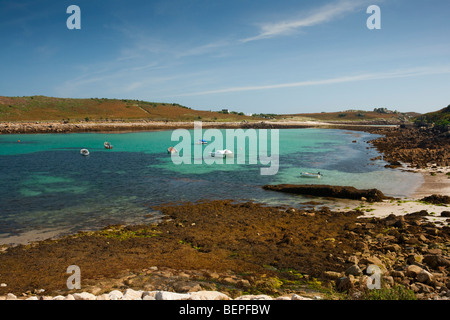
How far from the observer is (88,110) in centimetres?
12656

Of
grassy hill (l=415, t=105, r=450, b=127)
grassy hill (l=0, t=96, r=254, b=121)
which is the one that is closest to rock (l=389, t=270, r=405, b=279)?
grassy hill (l=415, t=105, r=450, b=127)

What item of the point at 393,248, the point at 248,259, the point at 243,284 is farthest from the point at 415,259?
the point at 243,284

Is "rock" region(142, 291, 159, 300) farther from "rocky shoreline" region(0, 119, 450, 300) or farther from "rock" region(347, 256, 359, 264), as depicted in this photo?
"rock" region(347, 256, 359, 264)

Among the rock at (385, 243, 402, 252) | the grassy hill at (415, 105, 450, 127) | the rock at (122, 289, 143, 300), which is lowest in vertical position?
the rock at (385, 243, 402, 252)

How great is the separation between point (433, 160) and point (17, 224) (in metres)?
39.2

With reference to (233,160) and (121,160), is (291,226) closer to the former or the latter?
(233,160)

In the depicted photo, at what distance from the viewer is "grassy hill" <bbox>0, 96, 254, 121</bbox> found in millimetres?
108562

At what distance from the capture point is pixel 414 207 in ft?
54.6

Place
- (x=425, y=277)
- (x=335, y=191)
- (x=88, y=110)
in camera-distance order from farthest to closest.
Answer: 1. (x=88, y=110)
2. (x=335, y=191)
3. (x=425, y=277)

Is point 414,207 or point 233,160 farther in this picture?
point 233,160

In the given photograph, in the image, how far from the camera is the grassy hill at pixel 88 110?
356 ft

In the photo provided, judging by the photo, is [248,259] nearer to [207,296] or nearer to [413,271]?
[207,296]

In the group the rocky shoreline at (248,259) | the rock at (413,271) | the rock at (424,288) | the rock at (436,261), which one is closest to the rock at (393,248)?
the rocky shoreline at (248,259)
